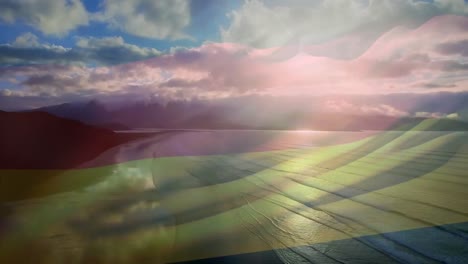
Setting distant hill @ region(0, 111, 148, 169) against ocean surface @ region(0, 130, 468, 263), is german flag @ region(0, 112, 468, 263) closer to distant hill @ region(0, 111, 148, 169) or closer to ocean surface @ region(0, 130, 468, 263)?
ocean surface @ region(0, 130, 468, 263)

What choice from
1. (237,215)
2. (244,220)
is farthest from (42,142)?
(244,220)

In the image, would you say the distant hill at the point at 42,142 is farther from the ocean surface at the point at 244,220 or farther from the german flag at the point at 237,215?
the ocean surface at the point at 244,220

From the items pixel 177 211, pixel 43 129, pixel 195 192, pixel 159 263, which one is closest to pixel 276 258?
pixel 159 263

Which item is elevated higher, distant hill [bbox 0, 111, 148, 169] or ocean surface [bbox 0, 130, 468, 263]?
distant hill [bbox 0, 111, 148, 169]

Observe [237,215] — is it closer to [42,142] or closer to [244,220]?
[244,220]

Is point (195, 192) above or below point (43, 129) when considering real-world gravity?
below

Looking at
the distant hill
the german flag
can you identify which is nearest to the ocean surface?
the german flag

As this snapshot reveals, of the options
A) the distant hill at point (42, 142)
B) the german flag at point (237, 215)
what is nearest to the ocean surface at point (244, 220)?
the german flag at point (237, 215)

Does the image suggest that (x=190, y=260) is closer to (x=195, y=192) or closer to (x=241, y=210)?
(x=241, y=210)
